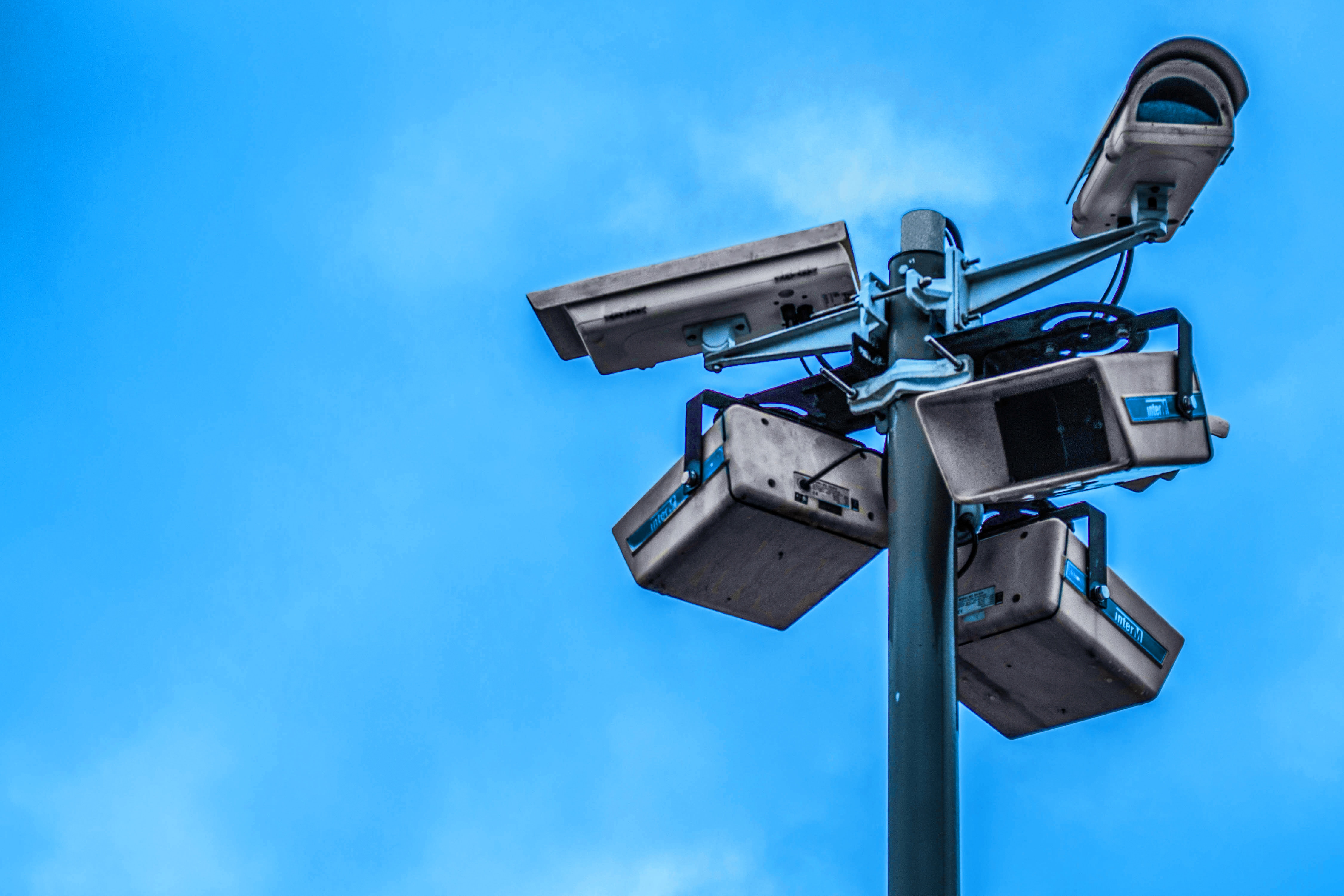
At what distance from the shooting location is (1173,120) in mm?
5910

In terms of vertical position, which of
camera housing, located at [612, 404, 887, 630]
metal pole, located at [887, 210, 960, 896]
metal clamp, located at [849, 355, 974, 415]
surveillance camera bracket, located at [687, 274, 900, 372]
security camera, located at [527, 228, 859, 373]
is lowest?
metal pole, located at [887, 210, 960, 896]

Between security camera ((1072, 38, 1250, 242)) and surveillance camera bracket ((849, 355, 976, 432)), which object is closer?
security camera ((1072, 38, 1250, 242))

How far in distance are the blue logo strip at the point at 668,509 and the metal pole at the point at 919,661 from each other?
63cm

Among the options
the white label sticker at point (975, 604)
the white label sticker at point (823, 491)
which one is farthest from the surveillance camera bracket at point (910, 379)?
the white label sticker at point (975, 604)

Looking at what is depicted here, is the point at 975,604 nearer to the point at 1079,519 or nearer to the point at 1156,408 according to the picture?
the point at 1079,519

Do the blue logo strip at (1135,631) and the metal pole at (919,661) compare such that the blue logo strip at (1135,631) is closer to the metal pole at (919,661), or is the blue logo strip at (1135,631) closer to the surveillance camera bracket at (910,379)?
the metal pole at (919,661)

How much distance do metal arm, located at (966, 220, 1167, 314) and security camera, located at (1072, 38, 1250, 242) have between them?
0.36 ft

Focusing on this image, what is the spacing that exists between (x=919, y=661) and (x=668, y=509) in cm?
118

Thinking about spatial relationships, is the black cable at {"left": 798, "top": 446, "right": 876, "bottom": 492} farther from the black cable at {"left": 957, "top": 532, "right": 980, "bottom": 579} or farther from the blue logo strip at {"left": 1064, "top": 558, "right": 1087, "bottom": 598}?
the blue logo strip at {"left": 1064, "top": 558, "right": 1087, "bottom": 598}

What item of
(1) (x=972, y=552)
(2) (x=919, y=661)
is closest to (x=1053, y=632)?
(1) (x=972, y=552)

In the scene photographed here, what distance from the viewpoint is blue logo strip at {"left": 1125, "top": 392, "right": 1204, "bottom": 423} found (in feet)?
17.8

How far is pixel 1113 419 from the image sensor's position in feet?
17.8

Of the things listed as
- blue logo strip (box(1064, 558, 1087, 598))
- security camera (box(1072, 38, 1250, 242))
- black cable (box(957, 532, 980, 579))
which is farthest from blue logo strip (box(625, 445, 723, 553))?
security camera (box(1072, 38, 1250, 242))

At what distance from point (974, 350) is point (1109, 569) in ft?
3.13
